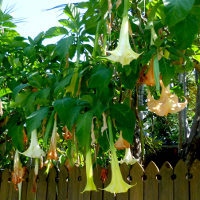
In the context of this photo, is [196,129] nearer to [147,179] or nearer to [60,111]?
[147,179]

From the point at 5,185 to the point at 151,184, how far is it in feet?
4.83

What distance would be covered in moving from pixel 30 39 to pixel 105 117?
0.85m

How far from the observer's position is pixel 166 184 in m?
2.27

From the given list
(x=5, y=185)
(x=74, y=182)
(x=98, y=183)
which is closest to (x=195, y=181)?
(x=98, y=183)

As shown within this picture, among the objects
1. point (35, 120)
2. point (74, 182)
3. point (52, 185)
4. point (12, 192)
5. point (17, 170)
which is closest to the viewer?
point (35, 120)

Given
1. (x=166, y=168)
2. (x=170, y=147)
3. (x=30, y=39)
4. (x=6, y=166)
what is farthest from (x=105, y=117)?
(x=170, y=147)

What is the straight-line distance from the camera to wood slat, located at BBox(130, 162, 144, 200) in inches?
92.4

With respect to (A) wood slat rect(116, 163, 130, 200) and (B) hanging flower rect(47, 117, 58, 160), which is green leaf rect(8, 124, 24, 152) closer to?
(B) hanging flower rect(47, 117, 58, 160)

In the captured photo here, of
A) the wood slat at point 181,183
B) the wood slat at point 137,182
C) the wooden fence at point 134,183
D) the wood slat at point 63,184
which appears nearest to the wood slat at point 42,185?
the wooden fence at point 134,183

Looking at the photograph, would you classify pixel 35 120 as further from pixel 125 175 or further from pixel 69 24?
pixel 125 175

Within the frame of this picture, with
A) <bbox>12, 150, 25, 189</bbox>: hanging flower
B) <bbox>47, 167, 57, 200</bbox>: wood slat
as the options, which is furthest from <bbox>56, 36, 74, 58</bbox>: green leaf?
<bbox>47, 167, 57, 200</bbox>: wood slat

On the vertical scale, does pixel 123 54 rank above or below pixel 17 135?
above

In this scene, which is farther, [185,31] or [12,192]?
[12,192]

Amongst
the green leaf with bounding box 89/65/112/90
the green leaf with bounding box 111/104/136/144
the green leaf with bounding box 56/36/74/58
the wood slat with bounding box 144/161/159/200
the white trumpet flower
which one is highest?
the green leaf with bounding box 56/36/74/58
